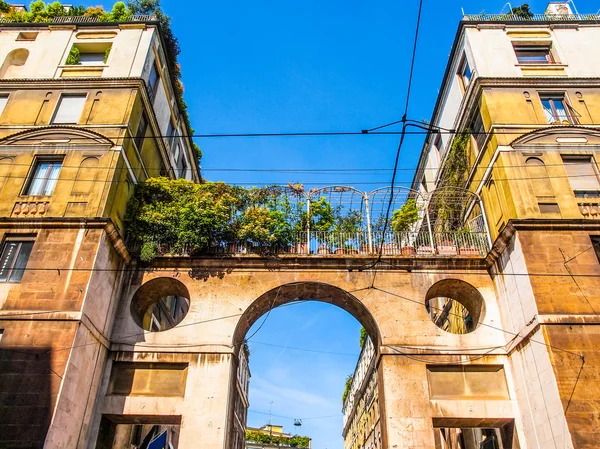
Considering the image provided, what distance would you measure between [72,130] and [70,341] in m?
8.36

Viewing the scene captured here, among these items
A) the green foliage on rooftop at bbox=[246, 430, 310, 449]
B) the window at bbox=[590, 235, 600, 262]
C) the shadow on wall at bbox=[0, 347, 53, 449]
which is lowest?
the shadow on wall at bbox=[0, 347, 53, 449]

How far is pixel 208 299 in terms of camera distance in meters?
16.4

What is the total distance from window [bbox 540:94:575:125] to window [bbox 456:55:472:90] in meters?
3.49

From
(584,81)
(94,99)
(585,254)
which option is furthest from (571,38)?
(94,99)

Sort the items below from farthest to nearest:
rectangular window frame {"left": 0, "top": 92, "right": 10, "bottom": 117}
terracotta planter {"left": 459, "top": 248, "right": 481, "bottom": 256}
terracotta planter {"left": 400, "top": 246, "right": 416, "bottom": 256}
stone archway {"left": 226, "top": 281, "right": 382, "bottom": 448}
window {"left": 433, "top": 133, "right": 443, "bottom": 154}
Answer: window {"left": 433, "top": 133, "right": 443, "bottom": 154}
rectangular window frame {"left": 0, "top": 92, "right": 10, "bottom": 117}
terracotta planter {"left": 400, "top": 246, "right": 416, "bottom": 256}
terracotta planter {"left": 459, "top": 248, "right": 481, "bottom": 256}
stone archway {"left": 226, "top": 281, "right": 382, "bottom": 448}

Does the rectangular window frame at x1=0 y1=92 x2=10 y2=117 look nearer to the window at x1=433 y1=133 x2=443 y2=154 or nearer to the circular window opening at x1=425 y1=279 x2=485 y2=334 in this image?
the circular window opening at x1=425 y1=279 x2=485 y2=334

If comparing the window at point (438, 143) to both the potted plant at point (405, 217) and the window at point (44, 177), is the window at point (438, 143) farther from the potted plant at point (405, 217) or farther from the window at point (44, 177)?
the window at point (44, 177)

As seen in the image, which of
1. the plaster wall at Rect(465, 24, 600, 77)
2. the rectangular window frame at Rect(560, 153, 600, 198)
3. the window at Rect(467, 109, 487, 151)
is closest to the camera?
the rectangular window frame at Rect(560, 153, 600, 198)

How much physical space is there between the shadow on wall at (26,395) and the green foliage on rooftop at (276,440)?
5639 cm

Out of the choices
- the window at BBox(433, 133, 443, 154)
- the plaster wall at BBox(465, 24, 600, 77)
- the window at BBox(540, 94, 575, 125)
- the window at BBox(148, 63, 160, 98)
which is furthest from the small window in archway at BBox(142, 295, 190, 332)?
the window at BBox(540, 94, 575, 125)

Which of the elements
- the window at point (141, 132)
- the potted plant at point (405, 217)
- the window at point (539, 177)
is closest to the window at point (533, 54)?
the window at point (539, 177)

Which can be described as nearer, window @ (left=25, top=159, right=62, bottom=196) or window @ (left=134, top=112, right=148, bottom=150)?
window @ (left=25, top=159, right=62, bottom=196)

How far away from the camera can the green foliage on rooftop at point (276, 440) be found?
6497 cm

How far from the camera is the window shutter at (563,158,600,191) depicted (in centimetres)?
1580
